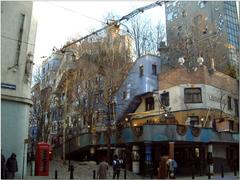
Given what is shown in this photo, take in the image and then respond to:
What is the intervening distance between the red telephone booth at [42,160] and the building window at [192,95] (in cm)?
1467

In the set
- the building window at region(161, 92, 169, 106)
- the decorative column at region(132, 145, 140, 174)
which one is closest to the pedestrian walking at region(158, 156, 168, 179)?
the decorative column at region(132, 145, 140, 174)

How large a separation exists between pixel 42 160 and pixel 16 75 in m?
5.79

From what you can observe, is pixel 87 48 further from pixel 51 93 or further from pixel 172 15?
pixel 172 15

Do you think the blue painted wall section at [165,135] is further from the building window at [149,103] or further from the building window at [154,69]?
the building window at [154,69]

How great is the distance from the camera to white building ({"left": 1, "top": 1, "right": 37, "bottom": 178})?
59.4 feet

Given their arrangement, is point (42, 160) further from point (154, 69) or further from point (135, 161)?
point (154, 69)

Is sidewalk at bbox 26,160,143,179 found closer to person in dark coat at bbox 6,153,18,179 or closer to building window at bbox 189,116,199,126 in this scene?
person in dark coat at bbox 6,153,18,179

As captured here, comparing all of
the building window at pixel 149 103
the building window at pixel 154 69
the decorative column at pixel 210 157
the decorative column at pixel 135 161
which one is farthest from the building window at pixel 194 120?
the building window at pixel 154 69

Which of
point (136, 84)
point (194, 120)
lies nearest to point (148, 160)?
point (194, 120)

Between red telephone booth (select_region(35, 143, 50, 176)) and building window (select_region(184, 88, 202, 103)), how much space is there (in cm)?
1467

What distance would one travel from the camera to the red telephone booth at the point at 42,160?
21.7 meters

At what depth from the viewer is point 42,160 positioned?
21.9m

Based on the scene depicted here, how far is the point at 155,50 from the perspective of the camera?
42312 millimetres

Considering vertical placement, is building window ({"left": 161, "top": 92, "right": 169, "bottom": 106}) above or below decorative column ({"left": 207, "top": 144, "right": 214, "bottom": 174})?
above
